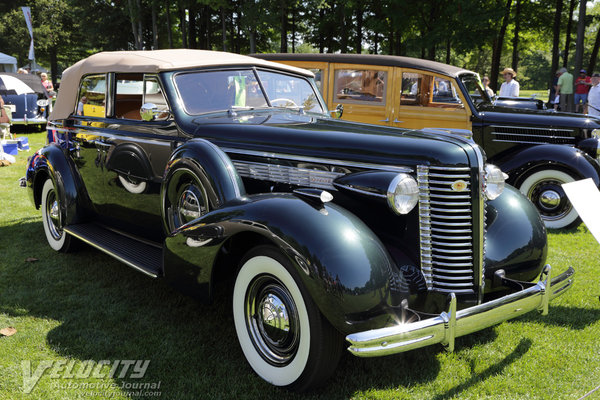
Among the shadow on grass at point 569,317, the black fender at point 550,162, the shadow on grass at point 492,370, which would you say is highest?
the black fender at point 550,162

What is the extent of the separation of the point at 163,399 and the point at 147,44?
3708 centimetres

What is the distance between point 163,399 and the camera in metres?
2.71

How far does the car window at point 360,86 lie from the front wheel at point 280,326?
566 cm

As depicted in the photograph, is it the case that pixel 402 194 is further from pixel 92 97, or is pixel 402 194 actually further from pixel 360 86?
pixel 360 86

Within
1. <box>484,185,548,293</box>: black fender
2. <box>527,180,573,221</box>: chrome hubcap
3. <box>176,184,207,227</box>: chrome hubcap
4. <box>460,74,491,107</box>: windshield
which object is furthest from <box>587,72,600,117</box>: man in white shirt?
<box>176,184,207,227</box>: chrome hubcap

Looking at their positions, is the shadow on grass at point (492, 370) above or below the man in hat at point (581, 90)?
below

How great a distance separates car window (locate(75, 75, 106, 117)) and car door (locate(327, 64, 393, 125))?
4.23 meters

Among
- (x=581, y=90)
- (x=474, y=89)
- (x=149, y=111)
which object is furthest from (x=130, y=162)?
(x=581, y=90)

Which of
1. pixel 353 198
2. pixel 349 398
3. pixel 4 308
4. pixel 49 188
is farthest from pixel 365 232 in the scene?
pixel 49 188

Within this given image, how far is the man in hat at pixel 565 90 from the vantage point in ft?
49.3

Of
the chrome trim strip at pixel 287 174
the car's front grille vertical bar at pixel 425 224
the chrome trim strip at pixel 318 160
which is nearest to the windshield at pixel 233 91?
the chrome trim strip at pixel 318 160

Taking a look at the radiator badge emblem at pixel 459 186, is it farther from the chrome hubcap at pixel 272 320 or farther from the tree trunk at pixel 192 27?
the tree trunk at pixel 192 27

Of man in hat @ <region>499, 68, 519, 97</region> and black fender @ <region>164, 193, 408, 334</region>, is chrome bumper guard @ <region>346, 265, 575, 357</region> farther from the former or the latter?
man in hat @ <region>499, 68, 519, 97</region>

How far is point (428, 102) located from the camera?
7.65 m
